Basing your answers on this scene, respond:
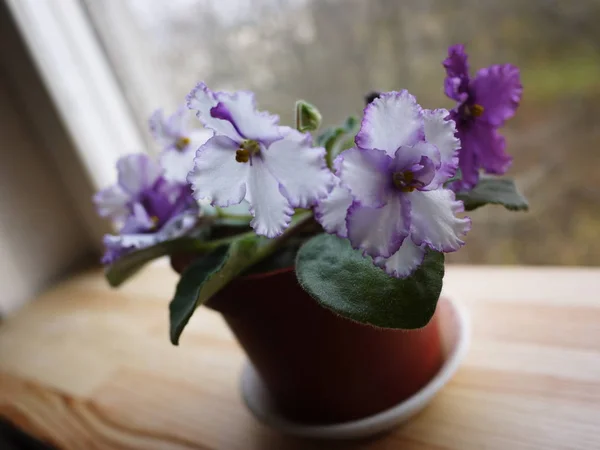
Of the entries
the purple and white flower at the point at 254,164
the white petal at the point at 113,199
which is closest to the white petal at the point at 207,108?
the purple and white flower at the point at 254,164

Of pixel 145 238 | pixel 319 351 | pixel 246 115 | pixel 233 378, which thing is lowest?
pixel 233 378

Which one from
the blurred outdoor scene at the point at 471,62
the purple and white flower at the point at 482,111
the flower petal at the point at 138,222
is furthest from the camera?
the blurred outdoor scene at the point at 471,62

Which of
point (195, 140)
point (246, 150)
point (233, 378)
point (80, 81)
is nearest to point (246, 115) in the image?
point (246, 150)

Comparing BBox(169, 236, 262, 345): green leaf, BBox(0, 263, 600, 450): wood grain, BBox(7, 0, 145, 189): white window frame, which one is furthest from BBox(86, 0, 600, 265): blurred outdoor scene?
BBox(169, 236, 262, 345): green leaf

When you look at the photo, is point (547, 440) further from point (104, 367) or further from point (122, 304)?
point (122, 304)

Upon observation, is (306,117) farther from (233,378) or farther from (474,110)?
(233,378)

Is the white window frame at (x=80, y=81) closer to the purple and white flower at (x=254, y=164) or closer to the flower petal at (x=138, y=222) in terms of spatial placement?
the flower petal at (x=138, y=222)
